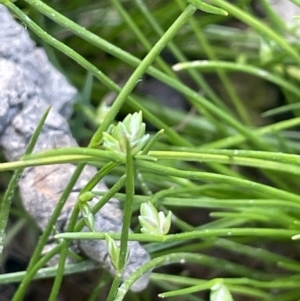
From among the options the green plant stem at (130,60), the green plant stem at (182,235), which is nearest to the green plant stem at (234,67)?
the green plant stem at (130,60)

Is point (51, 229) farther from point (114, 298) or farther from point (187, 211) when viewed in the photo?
point (187, 211)

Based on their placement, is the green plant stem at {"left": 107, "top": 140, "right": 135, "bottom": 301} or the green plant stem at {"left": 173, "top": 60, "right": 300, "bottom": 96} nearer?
the green plant stem at {"left": 107, "top": 140, "right": 135, "bottom": 301}

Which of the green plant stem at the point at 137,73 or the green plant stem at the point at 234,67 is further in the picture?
the green plant stem at the point at 234,67

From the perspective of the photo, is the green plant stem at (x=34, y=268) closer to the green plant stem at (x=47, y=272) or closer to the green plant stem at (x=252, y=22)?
the green plant stem at (x=47, y=272)

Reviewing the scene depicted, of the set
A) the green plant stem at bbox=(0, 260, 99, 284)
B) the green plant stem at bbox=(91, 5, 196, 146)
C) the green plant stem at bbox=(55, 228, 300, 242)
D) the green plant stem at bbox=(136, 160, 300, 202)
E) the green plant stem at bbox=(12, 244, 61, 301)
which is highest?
the green plant stem at bbox=(91, 5, 196, 146)

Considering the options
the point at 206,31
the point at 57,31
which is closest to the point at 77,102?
the point at 57,31

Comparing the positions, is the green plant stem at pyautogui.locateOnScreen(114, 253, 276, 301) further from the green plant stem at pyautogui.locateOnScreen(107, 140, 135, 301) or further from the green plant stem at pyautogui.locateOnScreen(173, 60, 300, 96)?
the green plant stem at pyautogui.locateOnScreen(173, 60, 300, 96)

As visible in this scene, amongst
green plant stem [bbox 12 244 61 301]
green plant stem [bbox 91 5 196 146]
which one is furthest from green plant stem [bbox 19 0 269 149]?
green plant stem [bbox 12 244 61 301]

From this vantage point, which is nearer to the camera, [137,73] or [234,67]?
[137,73]

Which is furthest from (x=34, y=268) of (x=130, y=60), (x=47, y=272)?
(x=130, y=60)

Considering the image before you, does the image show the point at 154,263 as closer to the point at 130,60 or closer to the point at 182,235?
the point at 182,235

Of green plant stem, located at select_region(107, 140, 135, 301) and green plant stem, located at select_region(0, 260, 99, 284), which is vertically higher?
green plant stem, located at select_region(107, 140, 135, 301)

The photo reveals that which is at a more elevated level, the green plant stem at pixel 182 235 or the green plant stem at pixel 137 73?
the green plant stem at pixel 137 73
